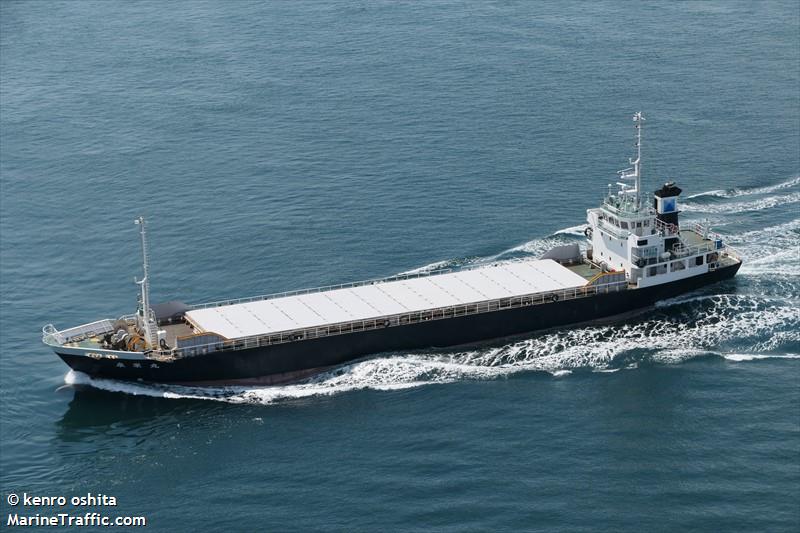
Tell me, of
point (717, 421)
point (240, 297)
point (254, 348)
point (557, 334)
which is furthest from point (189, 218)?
point (717, 421)

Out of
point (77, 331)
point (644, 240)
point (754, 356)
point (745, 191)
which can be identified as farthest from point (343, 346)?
point (745, 191)

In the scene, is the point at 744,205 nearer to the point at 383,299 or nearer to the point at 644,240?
the point at 644,240

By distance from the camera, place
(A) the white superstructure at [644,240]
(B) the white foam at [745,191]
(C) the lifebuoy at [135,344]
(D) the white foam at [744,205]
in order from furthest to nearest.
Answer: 1. (B) the white foam at [745,191]
2. (D) the white foam at [744,205]
3. (A) the white superstructure at [644,240]
4. (C) the lifebuoy at [135,344]

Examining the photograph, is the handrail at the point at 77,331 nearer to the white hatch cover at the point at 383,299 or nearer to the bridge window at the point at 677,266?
the white hatch cover at the point at 383,299

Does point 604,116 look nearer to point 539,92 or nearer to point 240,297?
point 539,92

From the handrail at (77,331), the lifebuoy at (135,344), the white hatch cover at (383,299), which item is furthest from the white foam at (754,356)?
the handrail at (77,331)
